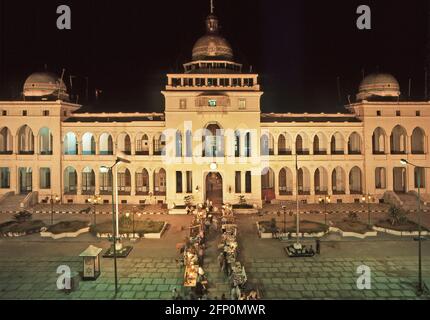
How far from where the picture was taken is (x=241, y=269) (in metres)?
25.5

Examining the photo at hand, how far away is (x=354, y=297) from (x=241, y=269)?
23.3ft

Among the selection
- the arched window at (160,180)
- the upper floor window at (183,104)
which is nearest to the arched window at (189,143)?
the upper floor window at (183,104)

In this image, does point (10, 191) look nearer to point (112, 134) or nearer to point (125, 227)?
point (112, 134)

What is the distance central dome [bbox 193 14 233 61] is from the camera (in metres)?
55.8

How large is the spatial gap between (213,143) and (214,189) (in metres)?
10.3

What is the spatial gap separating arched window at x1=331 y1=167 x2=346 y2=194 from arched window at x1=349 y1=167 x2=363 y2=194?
1496 millimetres

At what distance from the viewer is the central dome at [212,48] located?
55.8 meters

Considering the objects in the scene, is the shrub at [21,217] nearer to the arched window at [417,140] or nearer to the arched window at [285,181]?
the arched window at [285,181]

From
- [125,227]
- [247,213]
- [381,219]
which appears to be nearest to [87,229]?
[125,227]

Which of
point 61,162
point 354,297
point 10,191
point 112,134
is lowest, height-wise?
point 354,297

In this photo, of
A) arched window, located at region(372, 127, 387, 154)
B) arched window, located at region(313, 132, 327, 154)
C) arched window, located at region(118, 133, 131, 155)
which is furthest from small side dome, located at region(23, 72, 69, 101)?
arched window, located at region(372, 127, 387, 154)

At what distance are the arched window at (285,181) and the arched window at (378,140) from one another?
42.8 ft

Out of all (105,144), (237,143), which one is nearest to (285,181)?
(237,143)

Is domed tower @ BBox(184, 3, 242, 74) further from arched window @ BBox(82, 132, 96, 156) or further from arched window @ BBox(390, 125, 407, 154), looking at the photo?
arched window @ BBox(390, 125, 407, 154)
